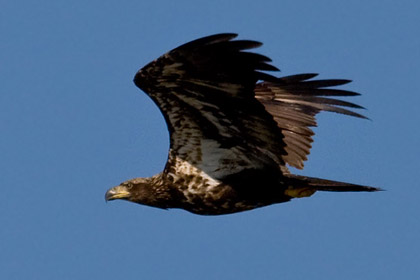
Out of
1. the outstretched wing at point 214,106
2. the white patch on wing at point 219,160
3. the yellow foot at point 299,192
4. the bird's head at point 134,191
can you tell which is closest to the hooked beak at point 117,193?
the bird's head at point 134,191

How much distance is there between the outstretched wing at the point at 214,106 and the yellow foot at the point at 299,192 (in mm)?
400

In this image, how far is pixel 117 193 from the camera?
14500 mm

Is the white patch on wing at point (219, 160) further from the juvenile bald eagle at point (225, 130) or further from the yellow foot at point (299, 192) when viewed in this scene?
the yellow foot at point (299, 192)

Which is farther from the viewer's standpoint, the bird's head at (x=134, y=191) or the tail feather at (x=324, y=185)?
the bird's head at (x=134, y=191)

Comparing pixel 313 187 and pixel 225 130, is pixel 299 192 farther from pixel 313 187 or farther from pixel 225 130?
pixel 225 130

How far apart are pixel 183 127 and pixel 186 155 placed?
1.74ft

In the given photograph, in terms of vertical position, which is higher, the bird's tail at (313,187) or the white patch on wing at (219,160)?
the white patch on wing at (219,160)

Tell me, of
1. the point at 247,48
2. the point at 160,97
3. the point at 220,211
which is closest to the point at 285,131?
the point at 220,211

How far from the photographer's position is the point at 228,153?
536 inches

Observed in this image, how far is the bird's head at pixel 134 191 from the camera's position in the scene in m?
14.2

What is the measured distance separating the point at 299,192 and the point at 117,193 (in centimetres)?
248

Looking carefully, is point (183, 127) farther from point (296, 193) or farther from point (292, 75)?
point (292, 75)

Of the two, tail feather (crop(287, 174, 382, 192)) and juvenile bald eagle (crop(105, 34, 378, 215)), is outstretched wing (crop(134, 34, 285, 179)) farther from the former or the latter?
tail feather (crop(287, 174, 382, 192))

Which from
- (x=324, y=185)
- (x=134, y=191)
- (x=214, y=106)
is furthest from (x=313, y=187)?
(x=134, y=191)
